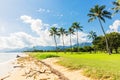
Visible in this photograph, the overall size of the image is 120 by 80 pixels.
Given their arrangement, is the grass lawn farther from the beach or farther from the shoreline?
the shoreline

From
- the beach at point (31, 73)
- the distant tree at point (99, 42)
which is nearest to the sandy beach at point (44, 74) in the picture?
the beach at point (31, 73)

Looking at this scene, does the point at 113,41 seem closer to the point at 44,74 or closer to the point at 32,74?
the point at 32,74

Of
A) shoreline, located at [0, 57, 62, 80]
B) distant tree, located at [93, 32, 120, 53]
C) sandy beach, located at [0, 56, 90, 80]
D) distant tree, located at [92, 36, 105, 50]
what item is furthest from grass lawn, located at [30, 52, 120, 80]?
distant tree, located at [92, 36, 105, 50]

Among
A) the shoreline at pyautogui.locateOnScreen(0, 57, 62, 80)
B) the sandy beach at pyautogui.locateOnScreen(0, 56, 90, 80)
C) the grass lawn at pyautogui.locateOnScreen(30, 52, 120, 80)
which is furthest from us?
the shoreline at pyautogui.locateOnScreen(0, 57, 62, 80)

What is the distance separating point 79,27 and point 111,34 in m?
15.5

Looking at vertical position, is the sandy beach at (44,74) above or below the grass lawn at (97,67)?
below

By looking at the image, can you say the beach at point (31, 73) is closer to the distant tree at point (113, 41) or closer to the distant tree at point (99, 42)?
the distant tree at point (113, 41)

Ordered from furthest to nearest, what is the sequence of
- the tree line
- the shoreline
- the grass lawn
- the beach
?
the tree line
the beach
the shoreline
the grass lawn

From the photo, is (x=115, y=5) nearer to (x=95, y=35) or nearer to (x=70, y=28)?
(x=70, y=28)

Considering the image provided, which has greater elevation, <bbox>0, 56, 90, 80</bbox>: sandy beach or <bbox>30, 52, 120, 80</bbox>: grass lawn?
<bbox>30, 52, 120, 80</bbox>: grass lawn

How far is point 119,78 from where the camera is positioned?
Answer: 15766 mm

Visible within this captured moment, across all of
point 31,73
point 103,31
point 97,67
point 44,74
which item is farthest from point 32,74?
point 103,31

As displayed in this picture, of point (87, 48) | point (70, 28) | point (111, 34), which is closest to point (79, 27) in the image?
point (70, 28)

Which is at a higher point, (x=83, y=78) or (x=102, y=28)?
(x=102, y=28)
